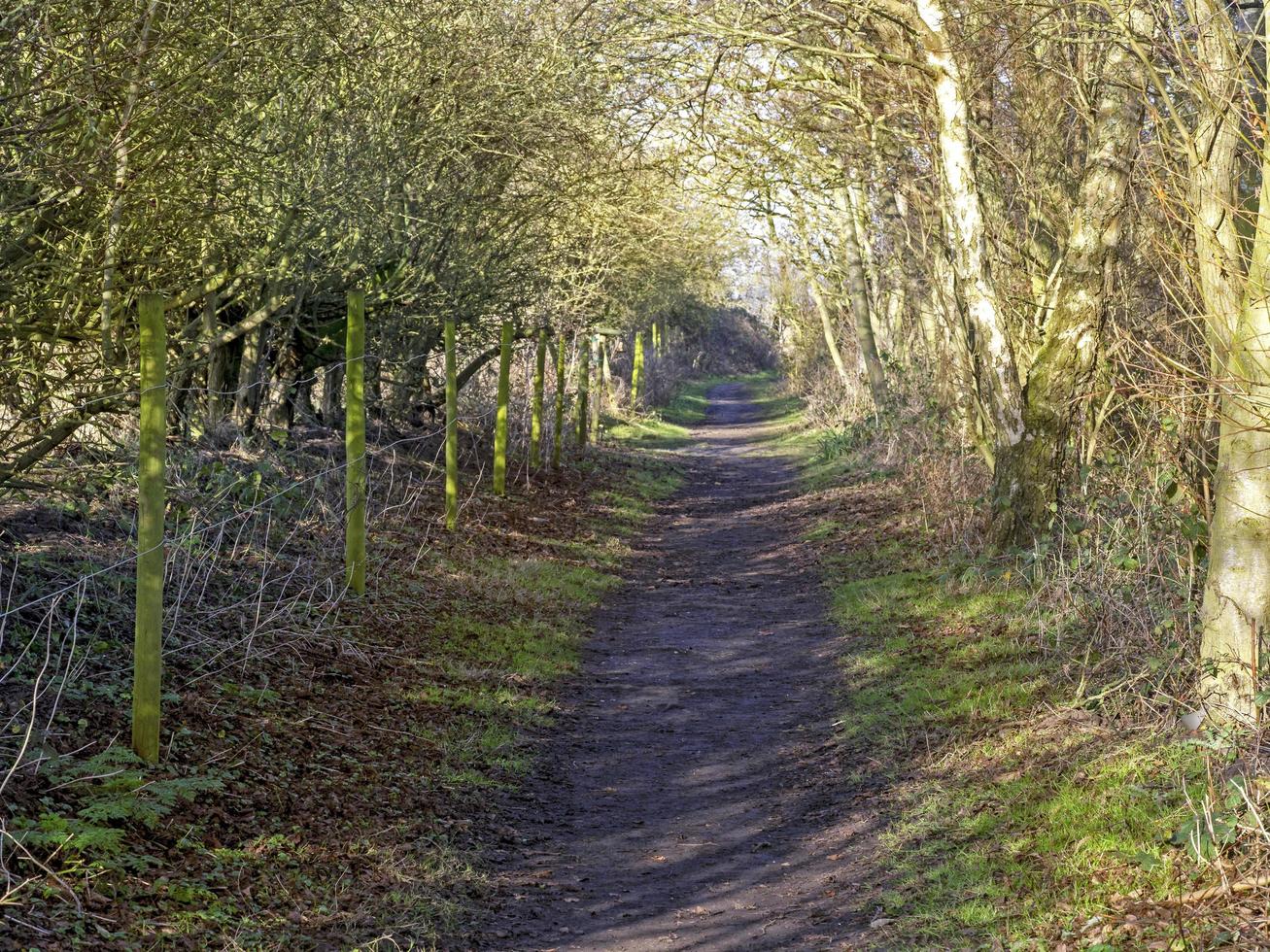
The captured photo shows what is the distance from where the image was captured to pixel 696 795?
6770mm

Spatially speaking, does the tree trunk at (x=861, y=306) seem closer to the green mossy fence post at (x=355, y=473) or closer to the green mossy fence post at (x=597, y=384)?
the green mossy fence post at (x=597, y=384)

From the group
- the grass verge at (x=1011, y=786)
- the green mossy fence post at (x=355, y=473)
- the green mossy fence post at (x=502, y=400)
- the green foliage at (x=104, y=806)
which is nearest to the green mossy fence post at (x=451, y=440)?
the green mossy fence post at (x=502, y=400)

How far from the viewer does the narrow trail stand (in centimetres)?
516

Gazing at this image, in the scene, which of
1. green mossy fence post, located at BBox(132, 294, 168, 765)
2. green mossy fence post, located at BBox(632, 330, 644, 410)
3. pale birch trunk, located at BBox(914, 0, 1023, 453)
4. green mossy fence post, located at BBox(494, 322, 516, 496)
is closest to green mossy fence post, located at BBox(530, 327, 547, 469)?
green mossy fence post, located at BBox(494, 322, 516, 496)

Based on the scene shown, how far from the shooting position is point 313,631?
7.83 metres

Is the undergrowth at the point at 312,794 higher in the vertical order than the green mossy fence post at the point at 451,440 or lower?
lower

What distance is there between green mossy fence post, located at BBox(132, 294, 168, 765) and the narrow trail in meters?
1.72

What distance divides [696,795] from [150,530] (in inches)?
125

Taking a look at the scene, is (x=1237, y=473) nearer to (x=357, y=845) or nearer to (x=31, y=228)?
(x=357, y=845)

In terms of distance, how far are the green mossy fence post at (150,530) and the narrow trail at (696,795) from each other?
1718mm

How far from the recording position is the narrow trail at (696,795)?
516cm

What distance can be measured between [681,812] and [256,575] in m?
3.62

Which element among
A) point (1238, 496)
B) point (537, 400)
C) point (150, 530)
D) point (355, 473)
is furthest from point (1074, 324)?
point (537, 400)

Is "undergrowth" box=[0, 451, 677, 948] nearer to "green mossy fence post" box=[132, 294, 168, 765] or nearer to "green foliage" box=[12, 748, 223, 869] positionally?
"green foliage" box=[12, 748, 223, 869]
